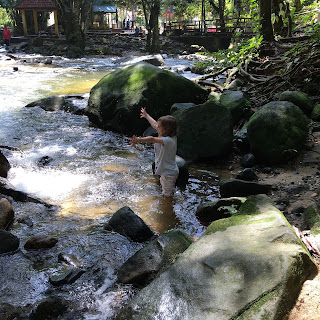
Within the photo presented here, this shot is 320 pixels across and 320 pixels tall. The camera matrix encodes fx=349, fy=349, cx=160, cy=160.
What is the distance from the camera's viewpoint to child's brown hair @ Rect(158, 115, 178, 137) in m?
4.37

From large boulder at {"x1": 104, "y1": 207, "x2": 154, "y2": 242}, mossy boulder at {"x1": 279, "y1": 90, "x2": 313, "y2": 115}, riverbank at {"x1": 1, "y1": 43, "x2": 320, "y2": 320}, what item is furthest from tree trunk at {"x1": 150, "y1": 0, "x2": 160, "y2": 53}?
large boulder at {"x1": 104, "y1": 207, "x2": 154, "y2": 242}

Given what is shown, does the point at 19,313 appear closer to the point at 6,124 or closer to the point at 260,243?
the point at 260,243

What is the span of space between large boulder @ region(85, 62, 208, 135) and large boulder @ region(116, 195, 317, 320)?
4992 mm

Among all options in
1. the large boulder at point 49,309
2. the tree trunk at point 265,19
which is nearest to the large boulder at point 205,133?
the large boulder at point 49,309

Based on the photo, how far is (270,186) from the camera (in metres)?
4.65

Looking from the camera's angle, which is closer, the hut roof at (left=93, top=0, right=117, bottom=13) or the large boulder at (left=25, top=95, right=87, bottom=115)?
the large boulder at (left=25, top=95, right=87, bottom=115)

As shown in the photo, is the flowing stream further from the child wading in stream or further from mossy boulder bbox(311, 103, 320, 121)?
mossy boulder bbox(311, 103, 320, 121)

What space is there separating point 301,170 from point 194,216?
6.35ft

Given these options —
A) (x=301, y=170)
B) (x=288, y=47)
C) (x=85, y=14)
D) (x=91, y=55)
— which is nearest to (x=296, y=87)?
(x=288, y=47)

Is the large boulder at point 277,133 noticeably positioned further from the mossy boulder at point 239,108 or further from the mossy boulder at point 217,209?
the mossy boulder at point 217,209

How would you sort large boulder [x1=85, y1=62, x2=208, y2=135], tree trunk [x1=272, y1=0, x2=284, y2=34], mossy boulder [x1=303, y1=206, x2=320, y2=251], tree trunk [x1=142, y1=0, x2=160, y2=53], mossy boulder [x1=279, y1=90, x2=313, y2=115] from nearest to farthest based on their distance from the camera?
1. mossy boulder [x1=303, y1=206, x2=320, y2=251]
2. mossy boulder [x1=279, y1=90, x2=313, y2=115]
3. large boulder [x1=85, y1=62, x2=208, y2=135]
4. tree trunk [x1=272, y1=0, x2=284, y2=34]
5. tree trunk [x1=142, y1=0, x2=160, y2=53]

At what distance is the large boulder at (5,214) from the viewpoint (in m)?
3.85

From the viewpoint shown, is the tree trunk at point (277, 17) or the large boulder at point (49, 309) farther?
the tree trunk at point (277, 17)

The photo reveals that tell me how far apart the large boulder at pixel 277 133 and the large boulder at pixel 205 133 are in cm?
46
